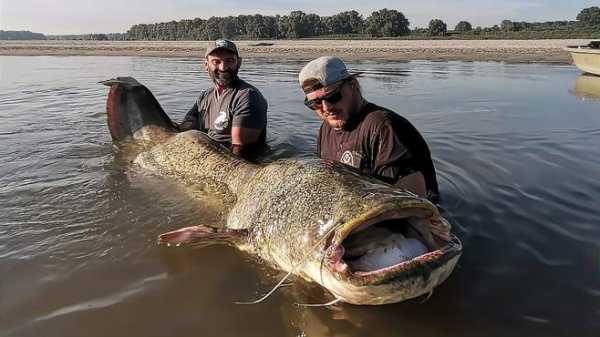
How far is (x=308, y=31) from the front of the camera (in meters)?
74.8

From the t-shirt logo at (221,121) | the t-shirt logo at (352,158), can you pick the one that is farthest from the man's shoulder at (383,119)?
the t-shirt logo at (221,121)

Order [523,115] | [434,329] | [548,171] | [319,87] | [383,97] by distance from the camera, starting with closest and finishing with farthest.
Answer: [434,329]
[319,87]
[548,171]
[523,115]
[383,97]

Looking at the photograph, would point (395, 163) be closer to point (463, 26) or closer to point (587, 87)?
point (587, 87)

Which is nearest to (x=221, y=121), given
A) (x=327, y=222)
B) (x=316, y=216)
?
(x=316, y=216)

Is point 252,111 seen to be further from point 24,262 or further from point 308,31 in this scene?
point 308,31

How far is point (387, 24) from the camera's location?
64.8m

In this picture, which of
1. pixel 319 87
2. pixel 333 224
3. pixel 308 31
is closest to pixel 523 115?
pixel 319 87

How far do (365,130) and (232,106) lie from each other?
8.81 ft

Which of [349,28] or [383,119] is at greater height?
[349,28]

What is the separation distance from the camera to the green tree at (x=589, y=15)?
6679cm

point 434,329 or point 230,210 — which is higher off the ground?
point 230,210

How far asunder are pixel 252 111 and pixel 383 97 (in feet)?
21.2

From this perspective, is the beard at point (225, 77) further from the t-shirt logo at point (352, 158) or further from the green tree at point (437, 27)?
the green tree at point (437, 27)

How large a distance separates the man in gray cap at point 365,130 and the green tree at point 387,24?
202 feet
